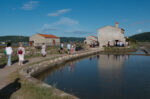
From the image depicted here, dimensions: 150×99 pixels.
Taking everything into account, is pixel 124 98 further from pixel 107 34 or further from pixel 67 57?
pixel 107 34

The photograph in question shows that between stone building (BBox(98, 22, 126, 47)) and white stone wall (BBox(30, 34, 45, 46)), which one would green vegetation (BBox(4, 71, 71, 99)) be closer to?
stone building (BBox(98, 22, 126, 47))

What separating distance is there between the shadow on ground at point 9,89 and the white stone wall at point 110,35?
39.2 meters

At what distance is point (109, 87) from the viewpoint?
8109mm

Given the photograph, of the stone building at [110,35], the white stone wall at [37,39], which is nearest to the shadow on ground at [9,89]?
the stone building at [110,35]

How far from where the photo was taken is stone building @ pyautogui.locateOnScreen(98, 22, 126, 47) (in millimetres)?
43344

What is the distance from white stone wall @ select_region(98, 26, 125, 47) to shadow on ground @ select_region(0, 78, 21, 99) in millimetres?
39152

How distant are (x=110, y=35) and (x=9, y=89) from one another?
40.2 metres

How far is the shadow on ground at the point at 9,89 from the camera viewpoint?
546 cm

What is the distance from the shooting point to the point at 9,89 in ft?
19.9

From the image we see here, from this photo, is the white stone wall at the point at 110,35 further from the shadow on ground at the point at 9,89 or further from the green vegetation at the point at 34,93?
the green vegetation at the point at 34,93

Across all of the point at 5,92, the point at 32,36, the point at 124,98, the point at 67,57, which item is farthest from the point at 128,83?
the point at 32,36

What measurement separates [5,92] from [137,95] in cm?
569

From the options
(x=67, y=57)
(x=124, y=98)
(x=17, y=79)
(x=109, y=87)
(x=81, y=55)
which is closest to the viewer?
(x=124, y=98)

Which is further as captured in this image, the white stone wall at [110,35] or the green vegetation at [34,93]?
the white stone wall at [110,35]
